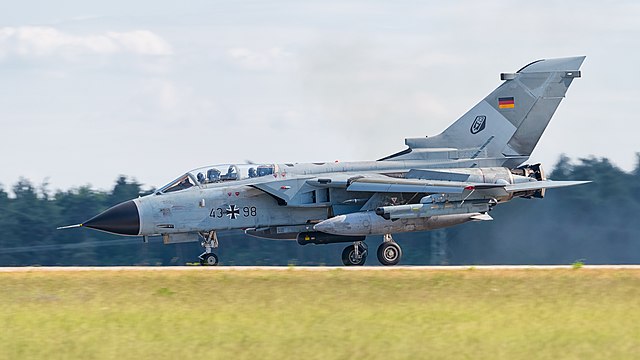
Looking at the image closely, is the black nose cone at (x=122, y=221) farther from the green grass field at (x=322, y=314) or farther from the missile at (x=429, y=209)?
the missile at (x=429, y=209)

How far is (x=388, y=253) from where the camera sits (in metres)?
26.6

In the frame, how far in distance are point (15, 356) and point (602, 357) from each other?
7.27 metres

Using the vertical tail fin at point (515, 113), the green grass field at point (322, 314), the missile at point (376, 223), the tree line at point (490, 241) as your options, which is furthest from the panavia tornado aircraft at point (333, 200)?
the tree line at point (490, 241)

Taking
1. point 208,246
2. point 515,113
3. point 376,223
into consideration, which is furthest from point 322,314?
point 515,113

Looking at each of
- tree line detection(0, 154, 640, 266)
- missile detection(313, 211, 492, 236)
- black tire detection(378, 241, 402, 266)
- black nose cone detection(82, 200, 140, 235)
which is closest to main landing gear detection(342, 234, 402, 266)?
black tire detection(378, 241, 402, 266)

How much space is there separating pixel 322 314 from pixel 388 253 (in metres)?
9.29

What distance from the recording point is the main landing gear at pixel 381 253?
87.2 ft

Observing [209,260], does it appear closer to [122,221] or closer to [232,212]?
[232,212]

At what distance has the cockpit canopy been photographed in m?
26.1

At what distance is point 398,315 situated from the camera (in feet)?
57.0

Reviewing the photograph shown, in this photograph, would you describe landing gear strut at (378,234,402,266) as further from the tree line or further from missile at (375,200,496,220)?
the tree line

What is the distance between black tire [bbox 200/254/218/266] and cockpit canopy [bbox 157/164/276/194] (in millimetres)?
1505

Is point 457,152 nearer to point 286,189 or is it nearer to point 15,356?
point 286,189

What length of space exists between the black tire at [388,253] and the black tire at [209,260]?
3.56 m
